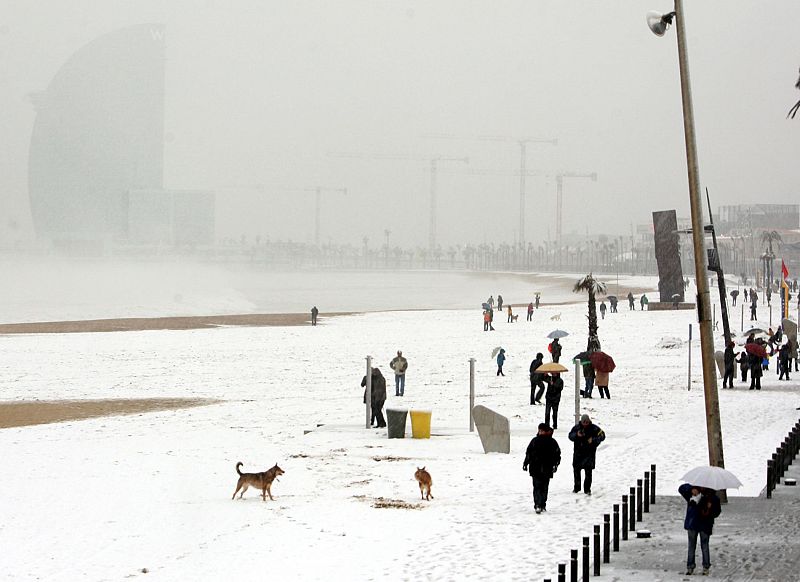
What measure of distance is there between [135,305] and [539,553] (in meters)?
89.0

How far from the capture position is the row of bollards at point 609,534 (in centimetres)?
1031

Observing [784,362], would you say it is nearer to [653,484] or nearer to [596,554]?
[653,484]

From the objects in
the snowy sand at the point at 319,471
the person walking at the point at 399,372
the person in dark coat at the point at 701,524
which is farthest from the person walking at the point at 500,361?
the person in dark coat at the point at 701,524

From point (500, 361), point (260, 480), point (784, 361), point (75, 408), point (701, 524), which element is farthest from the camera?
point (500, 361)

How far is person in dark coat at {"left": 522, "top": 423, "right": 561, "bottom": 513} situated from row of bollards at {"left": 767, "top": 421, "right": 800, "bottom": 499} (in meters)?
2.95

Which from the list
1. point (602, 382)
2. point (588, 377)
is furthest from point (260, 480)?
point (602, 382)

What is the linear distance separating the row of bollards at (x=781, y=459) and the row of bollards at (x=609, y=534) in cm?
163

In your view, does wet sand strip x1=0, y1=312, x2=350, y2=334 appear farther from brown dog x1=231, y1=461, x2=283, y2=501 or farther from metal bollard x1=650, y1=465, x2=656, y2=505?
metal bollard x1=650, y1=465, x2=656, y2=505

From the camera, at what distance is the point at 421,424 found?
22.1 meters

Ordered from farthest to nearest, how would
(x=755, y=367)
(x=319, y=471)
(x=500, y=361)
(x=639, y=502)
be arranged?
(x=500, y=361)
(x=755, y=367)
(x=319, y=471)
(x=639, y=502)

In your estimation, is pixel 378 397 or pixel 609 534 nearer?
pixel 609 534

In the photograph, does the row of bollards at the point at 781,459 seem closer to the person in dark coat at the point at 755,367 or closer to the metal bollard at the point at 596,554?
the metal bollard at the point at 596,554

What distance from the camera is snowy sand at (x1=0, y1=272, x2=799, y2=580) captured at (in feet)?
41.8

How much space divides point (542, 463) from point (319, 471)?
516 centimetres
